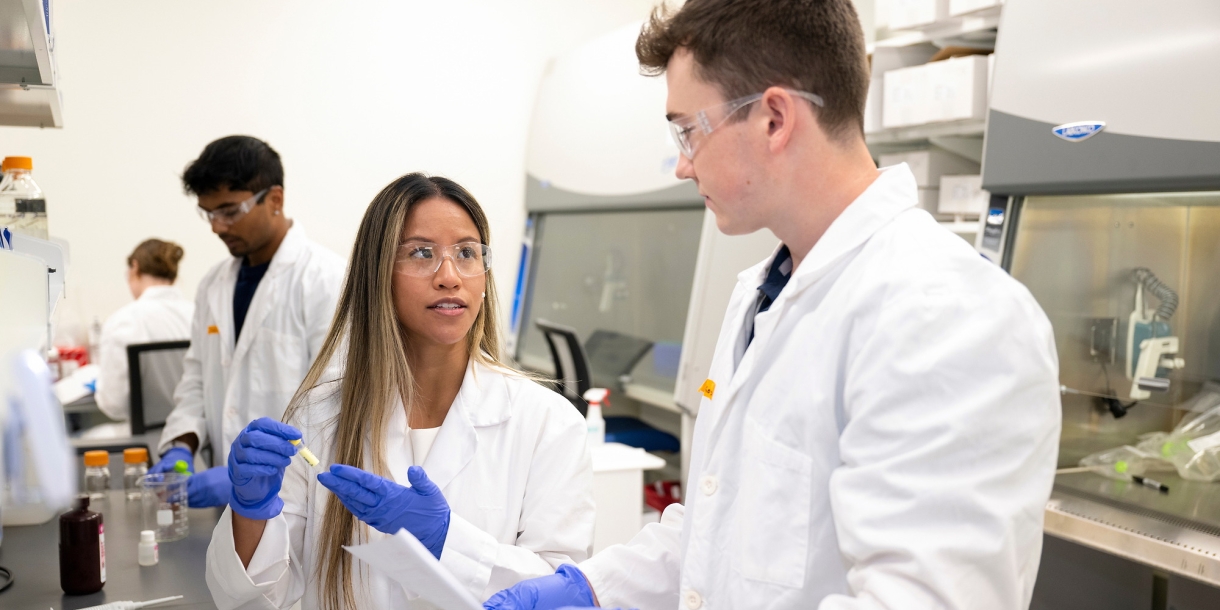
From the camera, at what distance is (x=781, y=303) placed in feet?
3.35

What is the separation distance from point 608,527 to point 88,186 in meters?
3.09

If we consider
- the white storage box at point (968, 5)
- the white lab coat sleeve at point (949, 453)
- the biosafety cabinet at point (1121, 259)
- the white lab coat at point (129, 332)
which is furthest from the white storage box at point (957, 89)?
A: the white lab coat at point (129, 332)

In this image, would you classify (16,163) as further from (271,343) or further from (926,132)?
(926,132)

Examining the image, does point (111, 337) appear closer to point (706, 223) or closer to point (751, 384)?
point (706, 223)

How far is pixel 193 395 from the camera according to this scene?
2.80m

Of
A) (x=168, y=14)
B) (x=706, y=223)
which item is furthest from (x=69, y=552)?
(x=168, y=14)

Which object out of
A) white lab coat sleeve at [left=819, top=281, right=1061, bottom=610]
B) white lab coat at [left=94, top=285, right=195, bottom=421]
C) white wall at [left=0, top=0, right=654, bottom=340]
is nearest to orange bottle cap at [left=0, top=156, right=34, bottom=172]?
white lab coat sleeve at [left=819, top=281, right=1061, bottom=610]

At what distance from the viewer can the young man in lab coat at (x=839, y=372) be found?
82 cm

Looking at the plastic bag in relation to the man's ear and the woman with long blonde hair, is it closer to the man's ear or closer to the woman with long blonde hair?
the woman with long blonde hair

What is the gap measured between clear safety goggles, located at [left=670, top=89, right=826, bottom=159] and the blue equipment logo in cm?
135

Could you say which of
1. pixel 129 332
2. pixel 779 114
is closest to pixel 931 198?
pixel 779 114

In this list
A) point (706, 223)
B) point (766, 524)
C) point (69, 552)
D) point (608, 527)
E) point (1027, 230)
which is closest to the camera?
point (766, 524)

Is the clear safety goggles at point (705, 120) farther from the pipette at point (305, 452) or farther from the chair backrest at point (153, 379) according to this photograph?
the chair backrest at point (153, 379)

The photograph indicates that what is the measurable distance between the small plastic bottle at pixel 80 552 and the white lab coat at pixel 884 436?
1.19 metres
